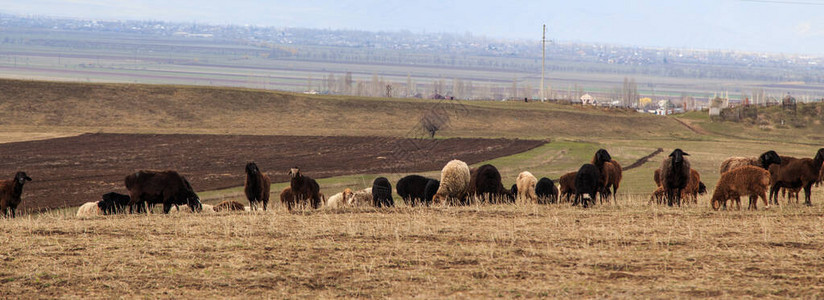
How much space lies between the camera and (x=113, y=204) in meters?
22.0

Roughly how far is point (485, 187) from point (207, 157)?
29746 mm

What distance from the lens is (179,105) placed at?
75.7 m

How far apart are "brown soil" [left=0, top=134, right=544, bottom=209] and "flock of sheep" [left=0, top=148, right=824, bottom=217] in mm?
10788

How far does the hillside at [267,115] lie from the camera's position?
6819 centimetres

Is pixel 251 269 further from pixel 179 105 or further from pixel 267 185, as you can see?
pixel 179 105

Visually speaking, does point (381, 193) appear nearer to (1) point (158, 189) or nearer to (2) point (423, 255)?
(1) point (158, 189)

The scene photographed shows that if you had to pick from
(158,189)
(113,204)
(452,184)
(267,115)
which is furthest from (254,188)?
(267,115)

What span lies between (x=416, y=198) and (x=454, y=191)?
1.57 m

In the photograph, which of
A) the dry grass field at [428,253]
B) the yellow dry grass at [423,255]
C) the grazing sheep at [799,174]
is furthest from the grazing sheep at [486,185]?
the grazing sheep at [799,174]

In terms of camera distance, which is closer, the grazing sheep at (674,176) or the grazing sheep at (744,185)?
the grazing sheep at (744,185)

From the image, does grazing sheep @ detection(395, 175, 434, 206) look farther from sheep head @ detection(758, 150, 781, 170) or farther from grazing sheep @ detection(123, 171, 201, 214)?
sheep head @ detection(758, 150, 781, 170)

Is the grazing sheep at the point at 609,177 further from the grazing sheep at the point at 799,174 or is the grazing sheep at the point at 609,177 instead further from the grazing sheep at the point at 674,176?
the grazing sheep at the point at 799,174

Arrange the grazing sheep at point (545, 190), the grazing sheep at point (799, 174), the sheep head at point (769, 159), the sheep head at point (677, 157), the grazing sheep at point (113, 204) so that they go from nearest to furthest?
the grazing sheep at point (799, 174) < the sheep head at point (677, 157) < the sheep head at point (769, 159) < the grazing sheep at point (113, 204) < the grazing sheep at point (545, 190)

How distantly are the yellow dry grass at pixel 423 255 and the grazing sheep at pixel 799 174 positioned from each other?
168 cm
